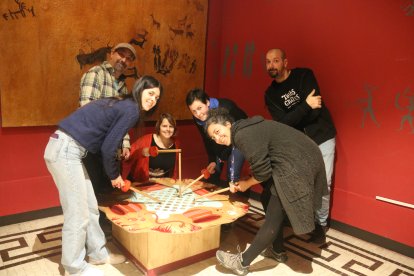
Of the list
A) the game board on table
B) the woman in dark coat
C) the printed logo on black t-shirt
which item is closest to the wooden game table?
the game board on table

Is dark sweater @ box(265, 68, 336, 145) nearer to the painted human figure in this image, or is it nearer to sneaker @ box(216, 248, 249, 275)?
sneaker @ box(216, 248, 249, 275)

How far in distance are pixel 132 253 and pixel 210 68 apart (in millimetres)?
2498

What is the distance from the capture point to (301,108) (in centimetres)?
275

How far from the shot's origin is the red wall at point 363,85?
105 inches

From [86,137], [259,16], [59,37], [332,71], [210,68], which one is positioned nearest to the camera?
[86,137]

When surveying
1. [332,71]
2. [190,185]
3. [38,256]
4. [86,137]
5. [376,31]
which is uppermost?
[376,31]

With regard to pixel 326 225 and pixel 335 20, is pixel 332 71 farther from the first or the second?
pixel 326 225

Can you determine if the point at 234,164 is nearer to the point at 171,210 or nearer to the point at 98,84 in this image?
the point at 171,210

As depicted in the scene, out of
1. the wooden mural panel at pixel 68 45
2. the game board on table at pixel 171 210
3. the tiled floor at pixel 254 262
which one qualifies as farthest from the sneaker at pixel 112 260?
the wooden mural panel at pixel 68 45

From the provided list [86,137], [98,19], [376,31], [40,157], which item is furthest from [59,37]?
[376,31]

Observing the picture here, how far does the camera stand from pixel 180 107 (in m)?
3.85

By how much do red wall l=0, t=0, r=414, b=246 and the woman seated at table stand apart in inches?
33.1

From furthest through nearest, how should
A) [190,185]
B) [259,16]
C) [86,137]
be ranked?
[259,16], [190,185], [86,137]

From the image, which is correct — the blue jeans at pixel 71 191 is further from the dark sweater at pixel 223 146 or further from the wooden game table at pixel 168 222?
the dark sweater at pixel 223 146
